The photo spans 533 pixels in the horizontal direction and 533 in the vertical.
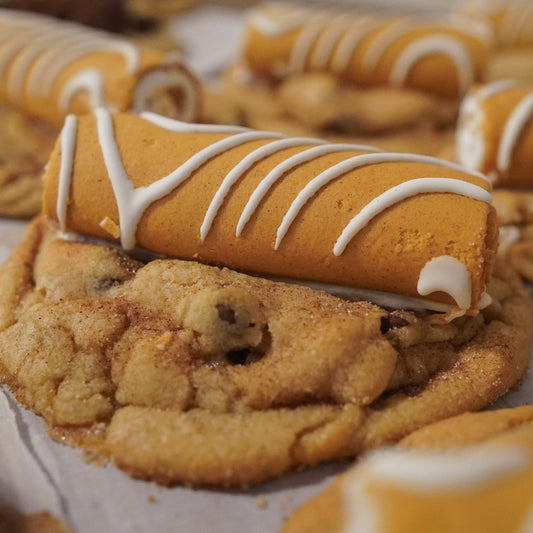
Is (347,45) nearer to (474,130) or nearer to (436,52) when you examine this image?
(436,52)

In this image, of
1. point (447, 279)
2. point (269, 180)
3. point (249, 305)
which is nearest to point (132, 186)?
point (269, 180)

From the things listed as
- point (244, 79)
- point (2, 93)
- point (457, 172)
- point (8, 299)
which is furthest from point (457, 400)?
point (244, 79)

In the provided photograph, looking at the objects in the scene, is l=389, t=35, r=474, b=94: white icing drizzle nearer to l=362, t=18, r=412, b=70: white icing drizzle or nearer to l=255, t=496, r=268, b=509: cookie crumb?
l=362, t=18, r=412, b=70: white icing drizzle

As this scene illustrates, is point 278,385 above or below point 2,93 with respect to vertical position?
below

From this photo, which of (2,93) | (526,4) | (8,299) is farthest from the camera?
(526,4)

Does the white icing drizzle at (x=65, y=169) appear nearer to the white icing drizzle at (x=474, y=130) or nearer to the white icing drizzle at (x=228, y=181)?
the white icing drizzle at (x=228, y=181)

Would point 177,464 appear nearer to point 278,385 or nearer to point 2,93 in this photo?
point 278,385

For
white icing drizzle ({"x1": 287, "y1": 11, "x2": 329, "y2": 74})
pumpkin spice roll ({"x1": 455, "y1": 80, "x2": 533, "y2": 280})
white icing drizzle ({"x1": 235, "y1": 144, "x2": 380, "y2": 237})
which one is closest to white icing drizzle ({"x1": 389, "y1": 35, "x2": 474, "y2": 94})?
white icing drizzle ({"x1": 287, "y1": 11, "x2": 329, "y2": 74})
